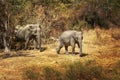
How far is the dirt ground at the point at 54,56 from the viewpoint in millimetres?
11812

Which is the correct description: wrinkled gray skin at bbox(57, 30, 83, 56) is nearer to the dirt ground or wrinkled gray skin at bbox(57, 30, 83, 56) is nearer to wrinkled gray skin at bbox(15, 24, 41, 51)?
the dirt ground

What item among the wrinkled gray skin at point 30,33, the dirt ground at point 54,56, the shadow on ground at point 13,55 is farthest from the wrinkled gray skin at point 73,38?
the shadow on ground at point 13,55

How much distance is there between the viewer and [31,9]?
1967cm

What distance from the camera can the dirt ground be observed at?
1181 cm

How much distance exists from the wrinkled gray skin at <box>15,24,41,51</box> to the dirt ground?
580 millimetres

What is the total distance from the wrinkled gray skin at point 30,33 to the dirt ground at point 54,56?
580mm

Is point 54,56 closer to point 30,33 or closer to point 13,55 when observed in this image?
point 13,55

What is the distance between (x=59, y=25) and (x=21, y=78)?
32.0ft

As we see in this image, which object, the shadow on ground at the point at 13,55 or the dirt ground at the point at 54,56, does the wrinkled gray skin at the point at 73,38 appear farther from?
the shadow on ground at the point at 13,55

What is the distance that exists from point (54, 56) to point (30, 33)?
2.35 metres

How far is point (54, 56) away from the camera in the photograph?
14164 mm

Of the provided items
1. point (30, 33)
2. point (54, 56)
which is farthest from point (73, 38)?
point (30, 33)

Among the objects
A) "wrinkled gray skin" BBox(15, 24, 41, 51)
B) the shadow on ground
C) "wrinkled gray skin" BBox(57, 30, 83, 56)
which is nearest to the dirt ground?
the shadow on ground

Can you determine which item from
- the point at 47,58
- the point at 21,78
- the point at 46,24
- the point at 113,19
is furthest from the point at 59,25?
the point at 21,78
